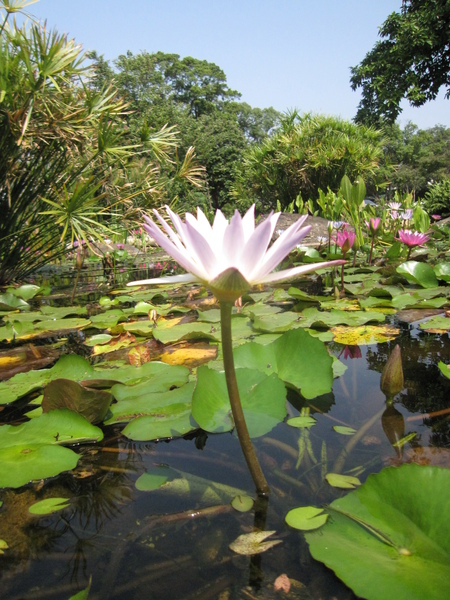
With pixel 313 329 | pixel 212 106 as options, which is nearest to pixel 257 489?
pixel 313 329

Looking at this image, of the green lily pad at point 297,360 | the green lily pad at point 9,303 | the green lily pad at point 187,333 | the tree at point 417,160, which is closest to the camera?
the green lily pad at point 297,360

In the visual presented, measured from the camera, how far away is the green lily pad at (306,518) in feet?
1.33

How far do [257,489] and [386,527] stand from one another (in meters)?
0.14

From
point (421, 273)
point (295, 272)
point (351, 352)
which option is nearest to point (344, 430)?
point (295, 272)

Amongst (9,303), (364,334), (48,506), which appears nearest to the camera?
(48,506)

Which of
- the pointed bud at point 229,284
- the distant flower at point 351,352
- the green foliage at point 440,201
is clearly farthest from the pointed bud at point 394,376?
the green foliage at point 440,201

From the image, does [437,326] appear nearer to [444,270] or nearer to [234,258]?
[444,270]

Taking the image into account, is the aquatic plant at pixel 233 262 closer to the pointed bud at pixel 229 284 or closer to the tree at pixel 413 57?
the pointed bud at pixel 229 284

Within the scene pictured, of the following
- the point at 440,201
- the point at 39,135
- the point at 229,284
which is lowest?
the point at 229,284

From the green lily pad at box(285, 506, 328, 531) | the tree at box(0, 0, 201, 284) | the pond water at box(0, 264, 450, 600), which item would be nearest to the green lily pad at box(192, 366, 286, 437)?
the pond water at box(0, 264, 450, 600)

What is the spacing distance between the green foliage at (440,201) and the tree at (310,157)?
57.7 inches

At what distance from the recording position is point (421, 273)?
59.8 inches

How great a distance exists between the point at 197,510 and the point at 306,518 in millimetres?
120

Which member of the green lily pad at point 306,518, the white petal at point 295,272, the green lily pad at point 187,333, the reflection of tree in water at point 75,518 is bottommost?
the reflection of tree in water at point 75,518
